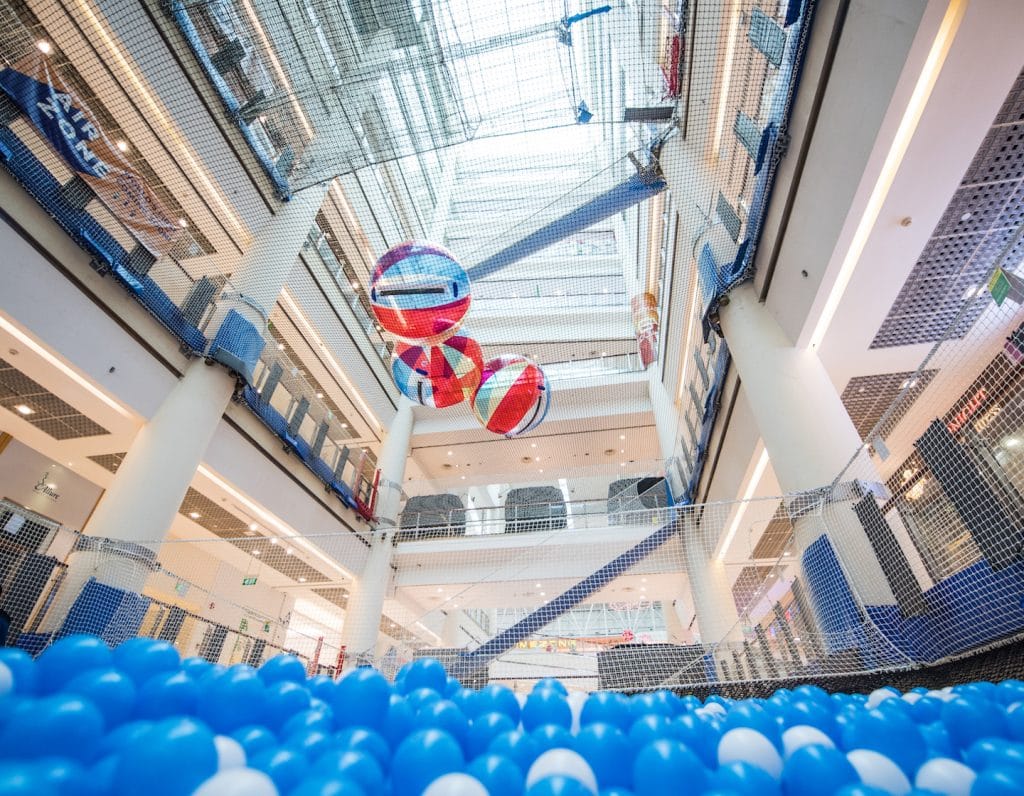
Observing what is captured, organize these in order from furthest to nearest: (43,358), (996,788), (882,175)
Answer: (43,358) → (882,175) → (996,788)

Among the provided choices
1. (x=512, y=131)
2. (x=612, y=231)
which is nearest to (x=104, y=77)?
(x=512, y=131)

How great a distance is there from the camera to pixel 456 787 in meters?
1.09

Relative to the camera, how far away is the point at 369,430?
45.1 feet

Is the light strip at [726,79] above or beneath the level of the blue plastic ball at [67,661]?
above

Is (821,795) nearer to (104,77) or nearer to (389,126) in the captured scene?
(389,126)

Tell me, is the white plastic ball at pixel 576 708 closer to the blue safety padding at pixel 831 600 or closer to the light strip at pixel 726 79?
the blue safety padding at pixel 831 600

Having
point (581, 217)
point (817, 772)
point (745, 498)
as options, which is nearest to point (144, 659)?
point (817, 772)

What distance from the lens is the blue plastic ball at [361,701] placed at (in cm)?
175

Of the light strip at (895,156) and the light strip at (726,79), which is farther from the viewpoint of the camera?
the light strip at (726,79)

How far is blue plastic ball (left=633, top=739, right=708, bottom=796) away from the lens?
3.92ft

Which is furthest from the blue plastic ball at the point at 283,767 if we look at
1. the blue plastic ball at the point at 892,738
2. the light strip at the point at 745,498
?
the light strip at the point at 745,498

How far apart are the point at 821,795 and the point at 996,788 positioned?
34 centimetres

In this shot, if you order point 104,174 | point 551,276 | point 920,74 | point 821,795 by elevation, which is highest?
point 551,276

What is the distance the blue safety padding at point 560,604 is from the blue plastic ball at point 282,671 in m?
6.49
